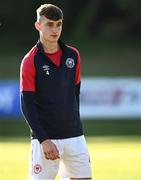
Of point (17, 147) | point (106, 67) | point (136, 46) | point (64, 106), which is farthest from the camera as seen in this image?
point (136, 46)

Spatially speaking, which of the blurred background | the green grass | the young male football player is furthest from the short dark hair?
the blurred background

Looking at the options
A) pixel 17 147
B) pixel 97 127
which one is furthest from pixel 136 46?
pixel 17 147

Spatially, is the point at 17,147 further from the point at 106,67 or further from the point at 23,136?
the point at 106,67

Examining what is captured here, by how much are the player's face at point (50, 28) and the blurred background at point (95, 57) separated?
15250mm

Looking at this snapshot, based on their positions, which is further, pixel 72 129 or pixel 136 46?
pixel 136 46

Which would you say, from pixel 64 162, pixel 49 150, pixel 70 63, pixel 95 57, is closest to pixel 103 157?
pixel 64 162

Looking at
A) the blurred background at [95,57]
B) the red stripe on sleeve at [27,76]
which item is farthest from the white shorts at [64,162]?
the blurred background at [95,57]

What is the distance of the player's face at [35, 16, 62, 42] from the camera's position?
27.5 feet

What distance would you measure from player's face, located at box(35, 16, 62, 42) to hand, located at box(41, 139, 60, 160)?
39.7 inches

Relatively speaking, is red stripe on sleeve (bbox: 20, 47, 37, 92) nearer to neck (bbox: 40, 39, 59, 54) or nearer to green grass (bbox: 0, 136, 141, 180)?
neck (bbox: 40, 39, 59, 54)

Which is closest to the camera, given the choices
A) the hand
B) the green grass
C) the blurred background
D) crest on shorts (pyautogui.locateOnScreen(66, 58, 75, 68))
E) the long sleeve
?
the hand

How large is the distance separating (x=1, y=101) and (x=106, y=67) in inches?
411

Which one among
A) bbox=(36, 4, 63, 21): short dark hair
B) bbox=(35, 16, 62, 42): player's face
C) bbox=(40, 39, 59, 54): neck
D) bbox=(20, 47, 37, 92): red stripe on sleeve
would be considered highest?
bbox=(36, 4, 63, 21): short dark hair

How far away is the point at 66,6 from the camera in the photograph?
133 ft
